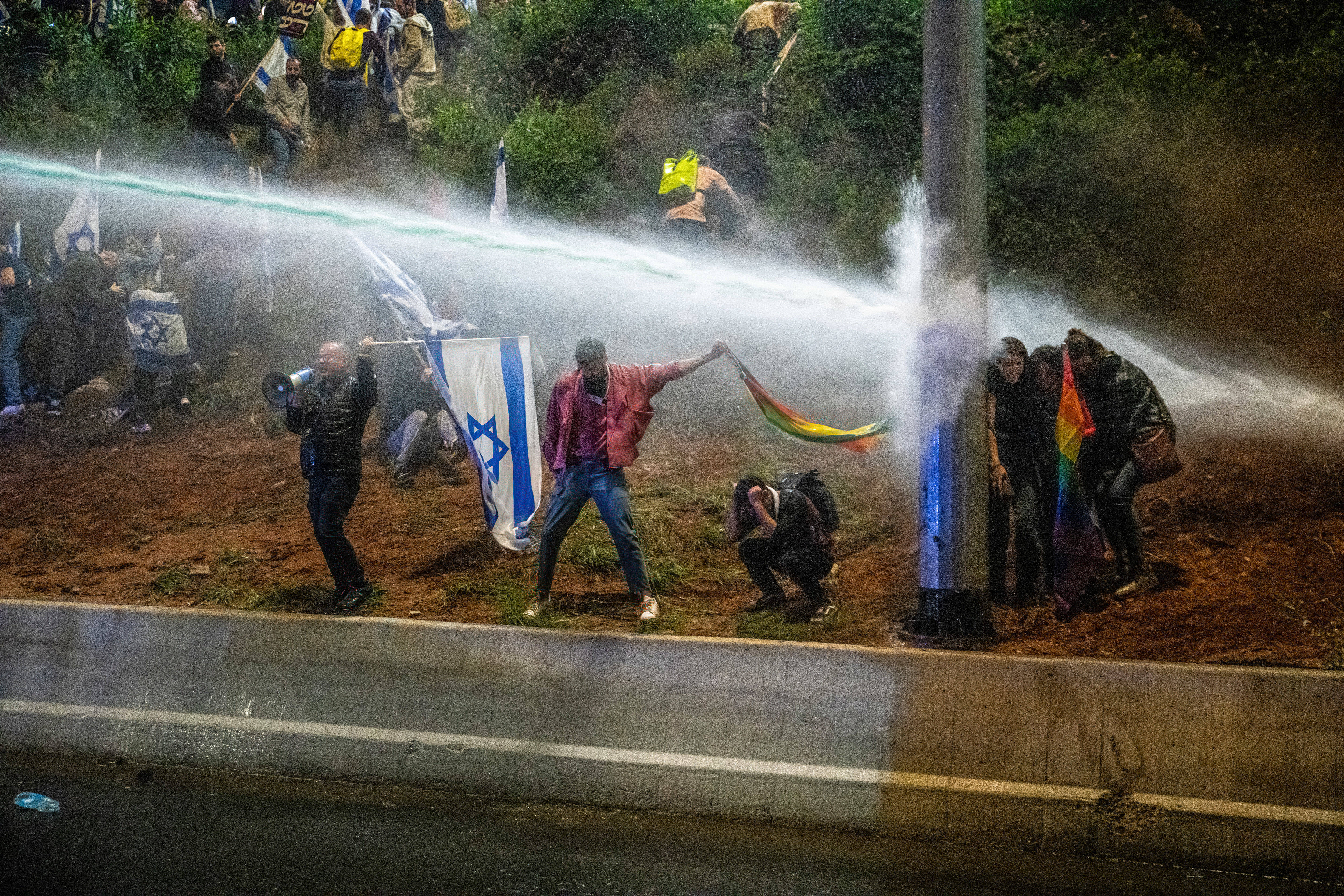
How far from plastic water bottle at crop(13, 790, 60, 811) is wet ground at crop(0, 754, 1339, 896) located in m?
0.05

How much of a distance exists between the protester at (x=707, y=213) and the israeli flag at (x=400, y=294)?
3.30 m

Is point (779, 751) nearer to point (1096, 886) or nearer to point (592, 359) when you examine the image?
point (1096, 886)

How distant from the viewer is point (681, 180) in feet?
45.1

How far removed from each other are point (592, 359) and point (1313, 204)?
7.50m

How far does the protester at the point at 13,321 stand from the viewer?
15.2 meters

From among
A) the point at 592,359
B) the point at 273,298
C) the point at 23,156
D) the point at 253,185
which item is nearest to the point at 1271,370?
the point at 592,359

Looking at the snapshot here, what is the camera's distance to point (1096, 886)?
223 inches

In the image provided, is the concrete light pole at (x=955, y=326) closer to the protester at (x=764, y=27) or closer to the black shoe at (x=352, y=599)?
the black shoe at (x=352, y=599)

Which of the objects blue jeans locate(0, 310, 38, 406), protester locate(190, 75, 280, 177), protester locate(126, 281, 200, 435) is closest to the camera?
protester locate(126, 281, 200, 435)

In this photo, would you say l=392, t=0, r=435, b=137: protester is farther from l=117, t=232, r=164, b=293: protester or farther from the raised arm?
the raised arm

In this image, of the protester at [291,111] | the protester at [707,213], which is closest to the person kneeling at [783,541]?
the protester at [707,213]

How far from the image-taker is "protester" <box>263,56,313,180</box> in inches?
706

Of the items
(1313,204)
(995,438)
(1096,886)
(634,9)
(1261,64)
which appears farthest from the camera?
(634,9)

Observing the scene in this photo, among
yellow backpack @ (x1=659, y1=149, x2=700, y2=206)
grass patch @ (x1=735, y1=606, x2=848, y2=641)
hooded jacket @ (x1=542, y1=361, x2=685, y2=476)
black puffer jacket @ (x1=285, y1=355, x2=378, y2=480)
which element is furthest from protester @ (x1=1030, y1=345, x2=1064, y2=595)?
yellow backpack @ (x1=659, y1=149, x2=700, y2=206)
